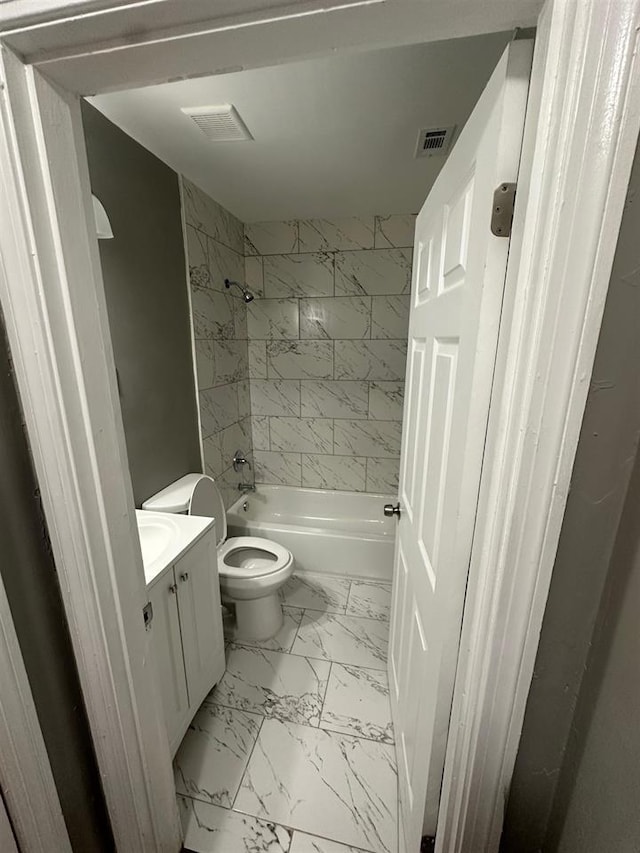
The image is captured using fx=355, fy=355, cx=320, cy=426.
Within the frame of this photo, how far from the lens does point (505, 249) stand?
1.77ft

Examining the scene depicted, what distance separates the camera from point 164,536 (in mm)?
1390

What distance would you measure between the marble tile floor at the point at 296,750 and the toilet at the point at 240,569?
0.12 meters

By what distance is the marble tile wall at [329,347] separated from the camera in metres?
2.58

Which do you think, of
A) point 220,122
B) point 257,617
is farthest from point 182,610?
point 220,122

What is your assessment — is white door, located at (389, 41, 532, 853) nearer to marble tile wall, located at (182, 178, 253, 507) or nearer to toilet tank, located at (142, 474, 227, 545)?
toilet tank, located at (142, 474, 227, 545)

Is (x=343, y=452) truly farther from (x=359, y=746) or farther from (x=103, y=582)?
(x=103, y=582)

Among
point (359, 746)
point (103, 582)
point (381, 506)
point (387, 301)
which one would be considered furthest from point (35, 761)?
point (387, 301)

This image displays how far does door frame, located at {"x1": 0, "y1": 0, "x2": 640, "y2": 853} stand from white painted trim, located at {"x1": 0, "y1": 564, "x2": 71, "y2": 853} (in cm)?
10

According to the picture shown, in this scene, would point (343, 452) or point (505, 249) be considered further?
point (343, 452)

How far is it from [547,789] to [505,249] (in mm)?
932

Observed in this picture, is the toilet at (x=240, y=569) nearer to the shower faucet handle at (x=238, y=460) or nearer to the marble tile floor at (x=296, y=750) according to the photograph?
the marble tile floor at (x=296, y=750)

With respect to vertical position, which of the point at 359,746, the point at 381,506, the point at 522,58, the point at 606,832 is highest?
the point at 522,58

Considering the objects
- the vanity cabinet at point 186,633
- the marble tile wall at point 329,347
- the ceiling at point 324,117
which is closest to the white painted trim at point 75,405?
the vanity cabinet at point 186,633

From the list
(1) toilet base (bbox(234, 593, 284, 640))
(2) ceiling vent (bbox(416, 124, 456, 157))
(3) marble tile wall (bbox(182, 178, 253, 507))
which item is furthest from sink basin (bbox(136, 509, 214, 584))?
(2) ceiling vent (bbox(416, 124, 456, 157))
